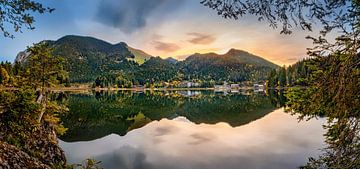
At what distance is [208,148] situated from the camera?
1006 inches

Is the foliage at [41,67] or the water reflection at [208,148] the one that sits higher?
the foliage at [41,67]

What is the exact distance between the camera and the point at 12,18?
30.0ft

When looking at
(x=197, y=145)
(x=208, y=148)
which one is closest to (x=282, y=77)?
(x=197, y=145)

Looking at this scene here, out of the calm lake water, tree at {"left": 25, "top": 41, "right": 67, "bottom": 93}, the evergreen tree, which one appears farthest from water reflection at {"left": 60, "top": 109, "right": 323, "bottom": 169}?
the evergreen tree

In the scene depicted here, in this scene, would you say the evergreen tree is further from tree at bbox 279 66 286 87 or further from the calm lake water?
the calm lake water

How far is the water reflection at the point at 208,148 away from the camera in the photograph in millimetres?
20641

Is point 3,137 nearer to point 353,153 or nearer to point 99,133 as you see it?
point 353,153

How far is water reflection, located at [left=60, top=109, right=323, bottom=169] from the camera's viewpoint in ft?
67.7

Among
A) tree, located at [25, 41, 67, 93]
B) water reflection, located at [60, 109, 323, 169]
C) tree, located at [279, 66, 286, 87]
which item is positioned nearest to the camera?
water reflection, located at [60, 109, 323, 169]

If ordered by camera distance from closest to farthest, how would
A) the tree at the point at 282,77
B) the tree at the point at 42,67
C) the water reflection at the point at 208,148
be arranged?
the water reflection at the point at 208,148 < the tree at the point at 42,67 < the tree at the point at 282,77

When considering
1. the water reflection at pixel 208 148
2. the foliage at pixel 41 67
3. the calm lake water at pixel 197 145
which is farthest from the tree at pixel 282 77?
the foliage at pixel 41 67

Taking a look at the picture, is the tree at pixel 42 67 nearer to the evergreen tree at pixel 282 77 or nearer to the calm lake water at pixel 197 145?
the calm lake water at pixel 197 145

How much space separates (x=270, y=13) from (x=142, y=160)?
1766 centimetres

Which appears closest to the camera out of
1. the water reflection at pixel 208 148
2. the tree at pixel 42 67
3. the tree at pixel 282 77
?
the water reflection at pixel 208 148
